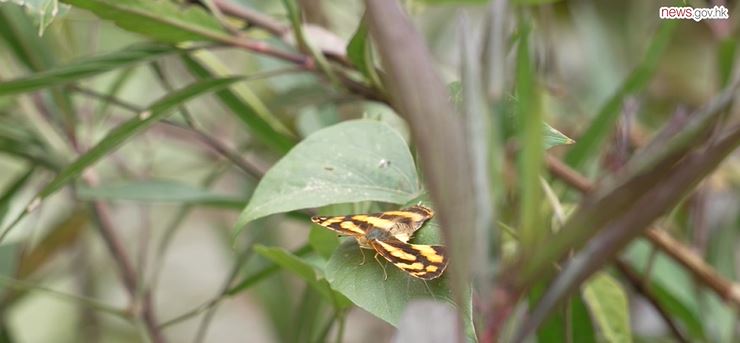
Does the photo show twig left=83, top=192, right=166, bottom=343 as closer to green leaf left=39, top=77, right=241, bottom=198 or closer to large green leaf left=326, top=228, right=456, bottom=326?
green leaf left=39, top=77, right=241, bottom=198

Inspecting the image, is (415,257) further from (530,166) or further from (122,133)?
(122,133)

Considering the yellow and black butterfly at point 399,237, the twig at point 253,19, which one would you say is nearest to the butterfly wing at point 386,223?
the yellow and black butterfly at point 399,237

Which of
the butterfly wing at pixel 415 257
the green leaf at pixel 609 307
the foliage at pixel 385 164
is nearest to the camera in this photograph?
the foliage at pixel 385 164

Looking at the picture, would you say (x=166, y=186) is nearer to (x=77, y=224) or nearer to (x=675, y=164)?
(x=77, y=224)

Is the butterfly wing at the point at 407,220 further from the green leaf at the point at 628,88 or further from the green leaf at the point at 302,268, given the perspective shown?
the green leaf at the point at 628,88

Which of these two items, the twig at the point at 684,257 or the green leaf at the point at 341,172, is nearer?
the green leaf at the point at 341,172

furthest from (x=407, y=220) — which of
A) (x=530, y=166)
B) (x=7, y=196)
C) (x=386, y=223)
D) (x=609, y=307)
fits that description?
(x=7, y=196)

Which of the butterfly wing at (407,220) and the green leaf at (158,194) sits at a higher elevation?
the butterfly wing at (407,220)
